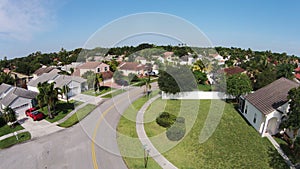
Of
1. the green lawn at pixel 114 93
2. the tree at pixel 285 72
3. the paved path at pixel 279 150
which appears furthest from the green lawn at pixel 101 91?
the tree at pixel 285 72

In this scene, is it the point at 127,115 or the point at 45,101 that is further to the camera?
the point at 127,115

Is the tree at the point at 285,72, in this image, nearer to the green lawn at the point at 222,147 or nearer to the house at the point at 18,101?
the green lawn at the point at 222,147

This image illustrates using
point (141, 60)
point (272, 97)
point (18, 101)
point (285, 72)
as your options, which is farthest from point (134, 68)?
point (272, 97)

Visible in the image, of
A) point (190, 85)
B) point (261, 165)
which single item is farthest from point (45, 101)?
point (261, 165)

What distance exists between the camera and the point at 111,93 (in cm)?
3453

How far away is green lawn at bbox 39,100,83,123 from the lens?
23.2m

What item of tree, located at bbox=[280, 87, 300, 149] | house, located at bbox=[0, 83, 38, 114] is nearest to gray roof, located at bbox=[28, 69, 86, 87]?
house, located at bbox=[0, 83, 38, 114]

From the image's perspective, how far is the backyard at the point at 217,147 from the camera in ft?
46.0

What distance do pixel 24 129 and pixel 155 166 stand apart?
15.4m

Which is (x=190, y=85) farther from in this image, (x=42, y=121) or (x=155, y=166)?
(x=42, y=121)

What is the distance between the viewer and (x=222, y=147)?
16.1m

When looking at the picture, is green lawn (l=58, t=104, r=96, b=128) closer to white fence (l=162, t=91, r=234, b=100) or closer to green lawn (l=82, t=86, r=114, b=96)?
green lawn (l=82, t=86, r=114, b=96)

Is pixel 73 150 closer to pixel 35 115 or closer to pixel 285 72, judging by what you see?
pixel 35 115

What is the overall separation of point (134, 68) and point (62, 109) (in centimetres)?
2480
